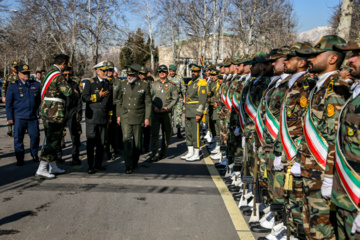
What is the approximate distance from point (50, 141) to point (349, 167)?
217 inches

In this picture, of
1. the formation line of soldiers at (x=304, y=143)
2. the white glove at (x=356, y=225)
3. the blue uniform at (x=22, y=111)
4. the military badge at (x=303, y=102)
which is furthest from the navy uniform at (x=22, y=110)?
the white glove at (x=356, y=225)

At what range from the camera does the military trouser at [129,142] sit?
7.32m

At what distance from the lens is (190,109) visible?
8.80m

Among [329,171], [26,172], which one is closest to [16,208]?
[26,172]

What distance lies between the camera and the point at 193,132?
8797 millimetres

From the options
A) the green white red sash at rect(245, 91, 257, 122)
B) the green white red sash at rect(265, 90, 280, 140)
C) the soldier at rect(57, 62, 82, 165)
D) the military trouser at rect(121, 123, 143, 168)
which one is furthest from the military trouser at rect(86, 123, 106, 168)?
the green white red sash at rect(265, 90, 280, 140)

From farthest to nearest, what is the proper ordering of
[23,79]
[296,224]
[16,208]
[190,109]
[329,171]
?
[190,109], [23,79], [16,208], [296,224], [329,171]

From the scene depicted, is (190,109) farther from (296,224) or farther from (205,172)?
(296,224)

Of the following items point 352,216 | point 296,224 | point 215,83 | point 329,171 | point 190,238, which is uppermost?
point 215,83

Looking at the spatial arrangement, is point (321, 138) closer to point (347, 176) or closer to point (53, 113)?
point (347, 176)

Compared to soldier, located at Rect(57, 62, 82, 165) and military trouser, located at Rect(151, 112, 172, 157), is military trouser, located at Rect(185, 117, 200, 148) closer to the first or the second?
military trouser, located at Rect(151, 112, 172, 157)

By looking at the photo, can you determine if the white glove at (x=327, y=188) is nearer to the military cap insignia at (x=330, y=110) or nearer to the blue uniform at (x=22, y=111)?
the military cap insignia at (x=330, y=110)

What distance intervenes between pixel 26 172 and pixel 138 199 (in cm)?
283

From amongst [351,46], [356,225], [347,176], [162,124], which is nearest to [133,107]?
[162,124]
